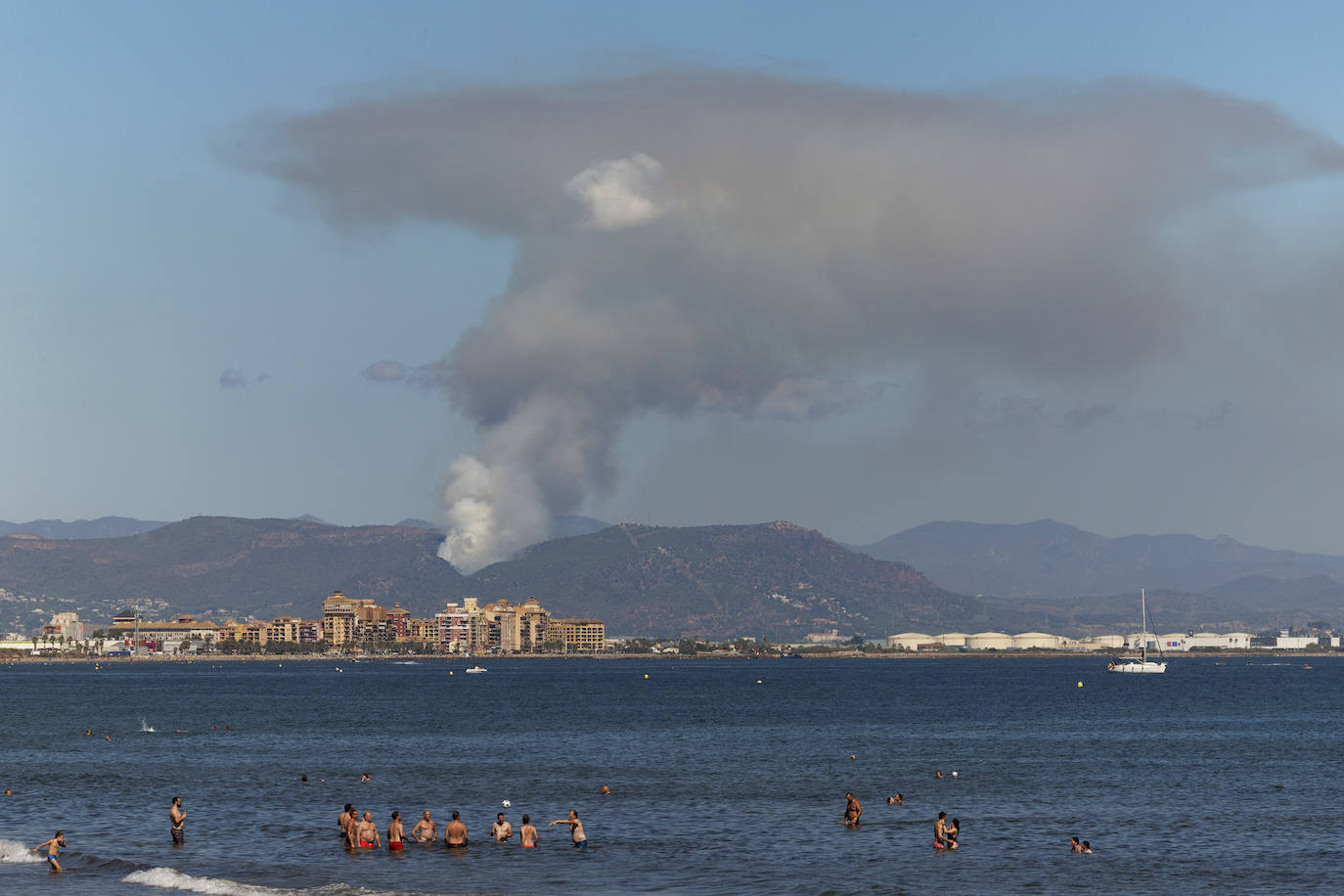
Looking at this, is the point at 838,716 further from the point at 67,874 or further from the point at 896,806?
the point at 67,874

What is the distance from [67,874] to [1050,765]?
7686cm

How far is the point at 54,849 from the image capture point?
242ft

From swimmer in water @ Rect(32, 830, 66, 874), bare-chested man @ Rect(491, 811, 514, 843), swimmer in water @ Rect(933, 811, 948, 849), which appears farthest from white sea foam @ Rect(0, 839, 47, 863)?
swimmer in water @ Rect(933, 811, 948, 849)

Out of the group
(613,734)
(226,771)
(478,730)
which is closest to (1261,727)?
(613,734)

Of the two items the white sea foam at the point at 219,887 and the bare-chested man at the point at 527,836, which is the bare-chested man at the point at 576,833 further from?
the white sea foam at the point at 219,887

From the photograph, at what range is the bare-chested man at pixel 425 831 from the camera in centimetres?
7956

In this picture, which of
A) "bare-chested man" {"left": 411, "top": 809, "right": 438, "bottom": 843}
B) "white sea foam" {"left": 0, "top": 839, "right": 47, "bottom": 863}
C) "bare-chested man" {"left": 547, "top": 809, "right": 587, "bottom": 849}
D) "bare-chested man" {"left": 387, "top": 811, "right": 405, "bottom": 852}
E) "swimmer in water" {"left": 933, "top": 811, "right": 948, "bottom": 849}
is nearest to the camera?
"white sea foam" {"left": 0, "top": 839, "right": 47, "bottom": 863}

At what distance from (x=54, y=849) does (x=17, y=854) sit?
443 centimetres

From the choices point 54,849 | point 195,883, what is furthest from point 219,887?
point 54,849

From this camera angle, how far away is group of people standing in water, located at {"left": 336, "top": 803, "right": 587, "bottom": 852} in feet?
256

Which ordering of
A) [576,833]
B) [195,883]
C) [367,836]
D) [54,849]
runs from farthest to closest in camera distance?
[576,833]
[367,836]
[54,849]
[195,883]

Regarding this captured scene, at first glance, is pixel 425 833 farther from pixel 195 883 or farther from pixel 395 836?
pixel 195 883

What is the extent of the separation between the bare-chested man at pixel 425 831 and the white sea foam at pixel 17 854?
59.9 ft

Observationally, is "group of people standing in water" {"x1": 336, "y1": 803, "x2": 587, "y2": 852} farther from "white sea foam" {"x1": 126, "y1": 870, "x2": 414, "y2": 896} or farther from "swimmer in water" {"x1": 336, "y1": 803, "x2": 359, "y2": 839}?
"white sea foam" {"x1": 126, "y1": 870, "x2": 414, "y2": 896}
